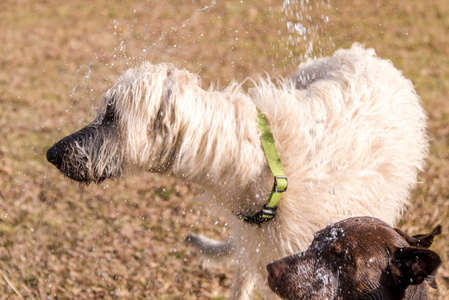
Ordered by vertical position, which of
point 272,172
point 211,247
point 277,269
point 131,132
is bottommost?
point 211,247

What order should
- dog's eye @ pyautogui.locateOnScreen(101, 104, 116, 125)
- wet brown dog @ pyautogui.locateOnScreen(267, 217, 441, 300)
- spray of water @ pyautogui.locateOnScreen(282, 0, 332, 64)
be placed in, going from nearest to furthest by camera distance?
1. wet brown dog @ pyautogui.locateOnScreen(267, 217, 441, 300)
2. dog's eye @ pyautogui.locateOnScreen(101, 104, 116, 125)
3. spray of water @ pyautogui.locateOnScreen(282, 0, 332, 64)

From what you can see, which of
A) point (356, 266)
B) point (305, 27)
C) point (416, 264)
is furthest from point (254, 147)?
point (305, 27)

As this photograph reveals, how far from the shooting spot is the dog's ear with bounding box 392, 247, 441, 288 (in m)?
2.08

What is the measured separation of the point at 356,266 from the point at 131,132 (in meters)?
1.60

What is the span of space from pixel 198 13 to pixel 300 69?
589 centimetres

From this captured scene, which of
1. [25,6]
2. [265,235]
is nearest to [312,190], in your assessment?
[265,235]

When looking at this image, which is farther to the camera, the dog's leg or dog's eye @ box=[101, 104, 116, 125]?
the dog's leg

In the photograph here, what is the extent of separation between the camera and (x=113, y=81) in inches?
212

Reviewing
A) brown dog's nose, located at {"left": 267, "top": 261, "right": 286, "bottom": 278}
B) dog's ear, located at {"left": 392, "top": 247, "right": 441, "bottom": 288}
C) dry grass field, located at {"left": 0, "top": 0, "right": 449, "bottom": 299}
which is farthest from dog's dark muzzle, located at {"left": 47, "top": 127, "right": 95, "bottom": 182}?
dog's ear, located at {"left": 392, "top": 247, "right": 441, "bottom": 288}

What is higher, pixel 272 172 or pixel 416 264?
pixel 272 172

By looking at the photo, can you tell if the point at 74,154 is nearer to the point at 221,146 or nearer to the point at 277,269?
the point at 221,146

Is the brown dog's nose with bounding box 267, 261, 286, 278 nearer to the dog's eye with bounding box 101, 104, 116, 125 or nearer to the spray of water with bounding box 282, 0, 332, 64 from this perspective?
the dog's eye with bounding box 101, 104, 116, 125

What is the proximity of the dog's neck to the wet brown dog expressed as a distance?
647mm

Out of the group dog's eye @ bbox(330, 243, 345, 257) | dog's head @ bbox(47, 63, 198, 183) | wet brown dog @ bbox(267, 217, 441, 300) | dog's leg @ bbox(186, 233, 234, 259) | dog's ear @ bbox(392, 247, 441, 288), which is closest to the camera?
dog's ear @ bbox(392, 247, 441, 288)
